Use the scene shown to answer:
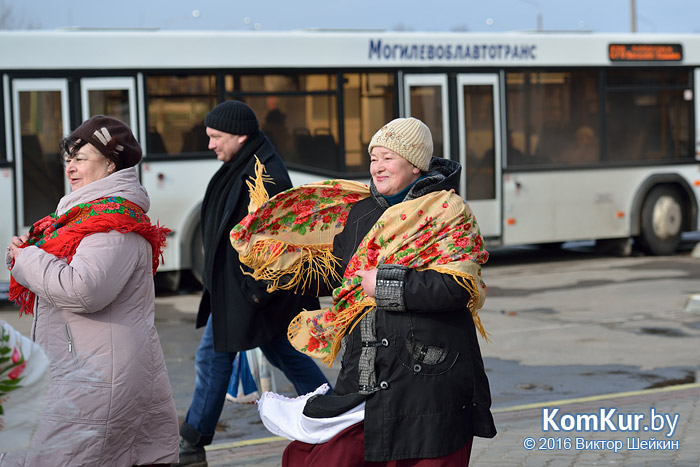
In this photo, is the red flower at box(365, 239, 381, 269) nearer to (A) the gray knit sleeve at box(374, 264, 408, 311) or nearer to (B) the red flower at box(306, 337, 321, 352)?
(A) the gray knit sleeve at box(374, 264, 408, 311)

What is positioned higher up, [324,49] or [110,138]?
[324,49]

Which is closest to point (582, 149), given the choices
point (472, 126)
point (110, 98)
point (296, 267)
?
point (472, 126)

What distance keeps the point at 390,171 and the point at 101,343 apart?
1.17 metres

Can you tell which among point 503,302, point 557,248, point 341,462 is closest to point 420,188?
point 341,462

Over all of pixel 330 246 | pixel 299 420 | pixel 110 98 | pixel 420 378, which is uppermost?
pixel 110 98

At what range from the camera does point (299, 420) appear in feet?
12.1

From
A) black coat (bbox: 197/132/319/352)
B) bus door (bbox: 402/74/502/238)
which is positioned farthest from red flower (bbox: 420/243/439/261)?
bus door (bbox: 402/74/502/238)

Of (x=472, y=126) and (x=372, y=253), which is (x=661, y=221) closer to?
(x=472, y=126)

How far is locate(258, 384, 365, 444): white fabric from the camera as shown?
356 centimetres

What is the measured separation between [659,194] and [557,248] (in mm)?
2295

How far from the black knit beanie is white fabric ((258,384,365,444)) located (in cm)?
201

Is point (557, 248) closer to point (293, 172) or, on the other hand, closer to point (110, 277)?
point (293, 172)

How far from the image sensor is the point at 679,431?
5906 mm

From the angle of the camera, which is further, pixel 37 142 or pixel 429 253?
pixel 37 142
